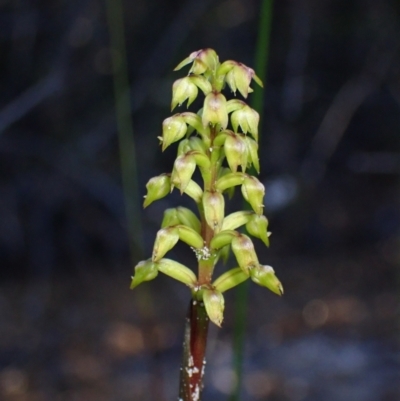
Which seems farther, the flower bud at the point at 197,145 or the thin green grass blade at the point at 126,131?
the thin green grass blade at the point at 126,131

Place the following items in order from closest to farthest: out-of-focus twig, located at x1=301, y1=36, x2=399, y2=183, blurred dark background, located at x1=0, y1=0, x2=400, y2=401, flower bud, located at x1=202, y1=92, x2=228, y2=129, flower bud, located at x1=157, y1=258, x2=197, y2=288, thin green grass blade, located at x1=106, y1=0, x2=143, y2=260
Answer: flower bud, located at x1=202, y1=92, x2=228, y2=129
flower bud, located at x1=157, y1=258, x2=197, y2=288
blurred dark background, located at x1=0, y1=0, x2=400, y2=401
thin green grass blade, located at x1=106, y1=0, x2=143, y2=260
out-of-focus twig, located at x1=301, y1=36, x2=399, y2=183

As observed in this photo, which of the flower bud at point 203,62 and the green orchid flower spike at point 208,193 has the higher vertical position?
the flower bud at point 203,62

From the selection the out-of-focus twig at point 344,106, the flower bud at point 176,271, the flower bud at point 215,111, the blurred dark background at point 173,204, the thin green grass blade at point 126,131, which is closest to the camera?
the flower bud at point 215,111

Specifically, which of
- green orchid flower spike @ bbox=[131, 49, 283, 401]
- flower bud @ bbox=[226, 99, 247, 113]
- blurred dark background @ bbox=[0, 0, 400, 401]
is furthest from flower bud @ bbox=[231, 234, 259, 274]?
blurred dark background @ bbox=[0, 0, 400, 401]

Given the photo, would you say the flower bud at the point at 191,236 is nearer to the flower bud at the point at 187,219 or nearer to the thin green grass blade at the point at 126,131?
the flower bud at the point at 187,219

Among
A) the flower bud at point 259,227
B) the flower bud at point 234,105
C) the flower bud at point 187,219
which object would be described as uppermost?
the flower bud at point 234,105

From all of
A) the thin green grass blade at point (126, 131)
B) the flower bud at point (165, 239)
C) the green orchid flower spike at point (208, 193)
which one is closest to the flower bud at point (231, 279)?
the green orchid flower spike at point (208, 193)

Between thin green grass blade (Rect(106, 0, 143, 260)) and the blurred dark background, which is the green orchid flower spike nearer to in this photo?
the blurred dark background

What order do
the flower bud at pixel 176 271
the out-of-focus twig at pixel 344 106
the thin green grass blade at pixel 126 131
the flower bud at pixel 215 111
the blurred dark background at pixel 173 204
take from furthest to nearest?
the out-of-focus twig at pixel 344 106
the thin green grass blade at pixel 126 131
the blurred dark background at pixel 173 204
the flower bud at pixel 176 271
the flower bud at pixel 215 111
